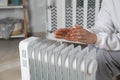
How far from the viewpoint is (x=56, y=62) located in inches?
43.1

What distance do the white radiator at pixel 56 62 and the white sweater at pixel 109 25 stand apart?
0.09 metres

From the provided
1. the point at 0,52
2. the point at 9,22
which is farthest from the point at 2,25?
the point at 0,52

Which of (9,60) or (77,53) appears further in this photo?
(9,60)

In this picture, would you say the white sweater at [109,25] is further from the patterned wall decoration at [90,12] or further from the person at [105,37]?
the patterned wall decoration at [90,12]

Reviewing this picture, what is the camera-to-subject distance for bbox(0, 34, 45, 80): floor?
1862 millimetres

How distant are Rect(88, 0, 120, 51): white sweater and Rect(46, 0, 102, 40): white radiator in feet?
2.80

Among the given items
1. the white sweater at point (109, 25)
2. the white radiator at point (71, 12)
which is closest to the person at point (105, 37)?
the white sweater at point (109, 25)

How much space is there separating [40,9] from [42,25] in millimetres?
201

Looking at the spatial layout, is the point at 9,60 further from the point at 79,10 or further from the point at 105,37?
the point at 105,37

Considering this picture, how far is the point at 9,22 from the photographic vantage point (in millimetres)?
2518

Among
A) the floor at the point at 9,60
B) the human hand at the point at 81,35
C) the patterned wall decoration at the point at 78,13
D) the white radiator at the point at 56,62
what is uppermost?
the patterned wall decoration at the point at 78,13

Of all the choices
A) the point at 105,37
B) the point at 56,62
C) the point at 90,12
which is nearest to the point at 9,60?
the point at 90,12

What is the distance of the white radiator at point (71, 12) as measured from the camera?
2154 millimetres

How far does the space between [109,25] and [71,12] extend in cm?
95
